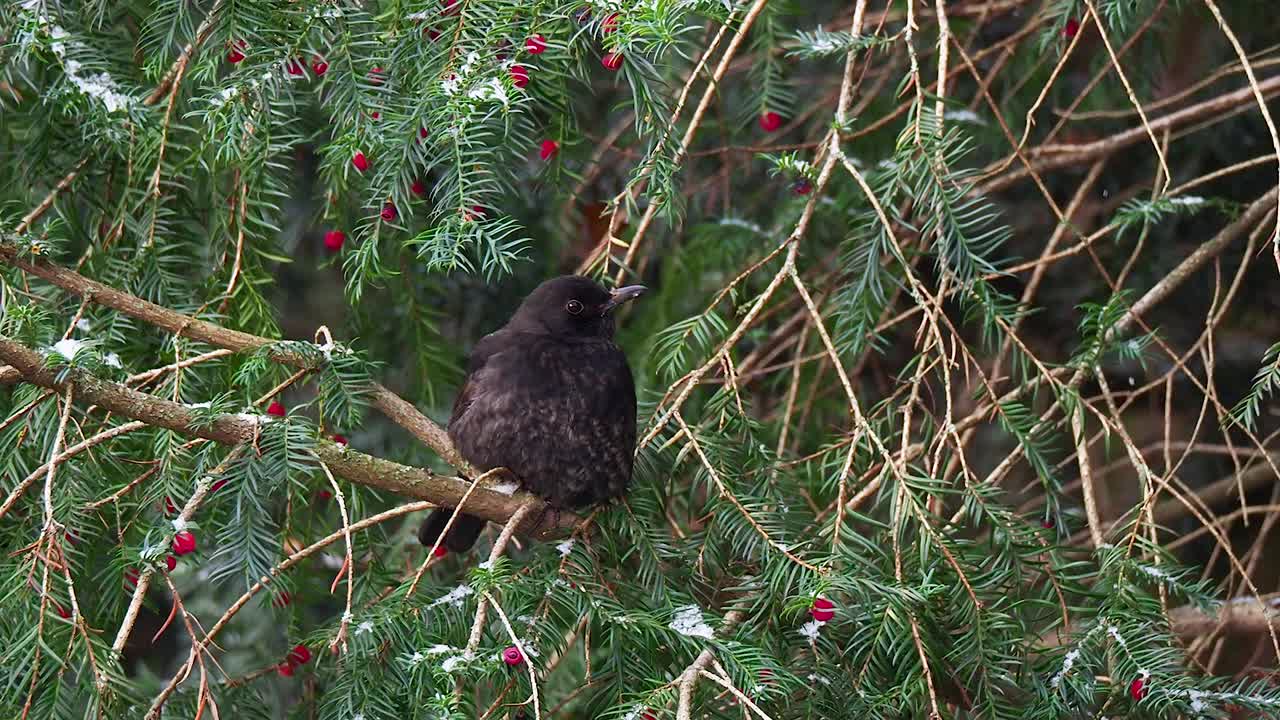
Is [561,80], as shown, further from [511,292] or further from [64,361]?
[511,292]

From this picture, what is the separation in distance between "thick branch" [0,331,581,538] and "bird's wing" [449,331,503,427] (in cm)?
76

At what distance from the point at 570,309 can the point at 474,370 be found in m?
0.28

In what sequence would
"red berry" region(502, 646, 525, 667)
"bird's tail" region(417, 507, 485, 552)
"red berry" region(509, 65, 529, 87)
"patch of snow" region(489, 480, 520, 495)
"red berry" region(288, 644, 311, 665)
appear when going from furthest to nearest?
"bird's tail" region(417, 507, 485, 552) → "patch of snow" region(489, 480, 520, 495) → "red berry" region(288, 644, 311, 665) → "red berry" region(509, 65, 529, 87) → "red berry" region(502, 646, 525, 667)

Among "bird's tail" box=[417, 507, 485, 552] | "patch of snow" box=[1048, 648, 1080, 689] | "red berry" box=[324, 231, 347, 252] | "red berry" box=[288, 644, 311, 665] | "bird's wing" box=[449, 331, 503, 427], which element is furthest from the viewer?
"bird's wing" box=[449, 331, 503, 427]

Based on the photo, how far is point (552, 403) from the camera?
3080 mm

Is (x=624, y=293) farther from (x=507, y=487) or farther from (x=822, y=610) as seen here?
(x=822, y=610)

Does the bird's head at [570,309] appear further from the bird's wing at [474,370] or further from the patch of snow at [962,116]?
the patch of snow at [962,116]

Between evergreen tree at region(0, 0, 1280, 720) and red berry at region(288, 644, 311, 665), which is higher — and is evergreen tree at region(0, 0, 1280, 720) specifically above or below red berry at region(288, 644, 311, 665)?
above

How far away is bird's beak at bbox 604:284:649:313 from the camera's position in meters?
3.05

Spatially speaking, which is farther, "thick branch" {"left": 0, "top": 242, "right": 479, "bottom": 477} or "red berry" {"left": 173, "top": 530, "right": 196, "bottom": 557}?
"thick branch" {"left": 0, "top": 242, "right": 479, "bottom": 477}

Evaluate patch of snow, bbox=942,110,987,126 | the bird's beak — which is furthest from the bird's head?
patch of snow, bbox=942,110,987,126

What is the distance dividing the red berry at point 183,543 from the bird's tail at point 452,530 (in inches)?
28.6

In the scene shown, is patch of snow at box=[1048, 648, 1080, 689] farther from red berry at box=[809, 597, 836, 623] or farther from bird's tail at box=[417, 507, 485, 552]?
bird's tail at box=[417, 507, 485, 552]

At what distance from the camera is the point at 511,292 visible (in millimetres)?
3951
